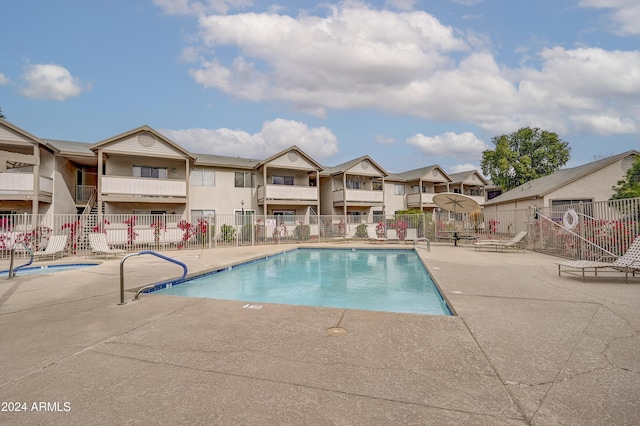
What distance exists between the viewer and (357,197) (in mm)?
26625

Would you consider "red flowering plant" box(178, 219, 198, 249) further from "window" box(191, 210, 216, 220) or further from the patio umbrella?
the patio umbrella

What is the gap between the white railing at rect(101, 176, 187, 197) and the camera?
18128 millimetres

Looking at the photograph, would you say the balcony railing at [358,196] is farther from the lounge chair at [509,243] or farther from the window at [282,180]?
the lounge chair at [509,243]

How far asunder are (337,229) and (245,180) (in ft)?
28.2

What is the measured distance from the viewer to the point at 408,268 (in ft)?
38.8

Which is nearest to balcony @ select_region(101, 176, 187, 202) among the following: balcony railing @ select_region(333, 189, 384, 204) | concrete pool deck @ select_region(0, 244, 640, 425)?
balcony railing @ select_region(333, 189, 384, 204)

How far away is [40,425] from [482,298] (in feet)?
20.0

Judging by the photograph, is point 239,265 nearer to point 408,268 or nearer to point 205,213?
point 408,268

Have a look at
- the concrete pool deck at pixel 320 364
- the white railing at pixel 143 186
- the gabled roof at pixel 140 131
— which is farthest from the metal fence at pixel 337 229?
the concrete pool deck at pixel 320 364

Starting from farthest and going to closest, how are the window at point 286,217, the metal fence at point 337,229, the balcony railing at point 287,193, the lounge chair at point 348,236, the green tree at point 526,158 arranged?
the green tree at point 526,158, the window at point 286,217, the balcony railing at point 287,193, the lounge chair at point 348,236, the metal fence at point 337,229

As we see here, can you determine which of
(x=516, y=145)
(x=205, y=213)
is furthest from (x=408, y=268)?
(x=516, y=145)

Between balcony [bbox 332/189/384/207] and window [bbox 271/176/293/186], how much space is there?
4.41 metres

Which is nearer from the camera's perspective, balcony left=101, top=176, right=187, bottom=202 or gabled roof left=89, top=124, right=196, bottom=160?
gabled roof left=89, top=124, right=196, bottom=160

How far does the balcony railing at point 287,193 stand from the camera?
2277cm
